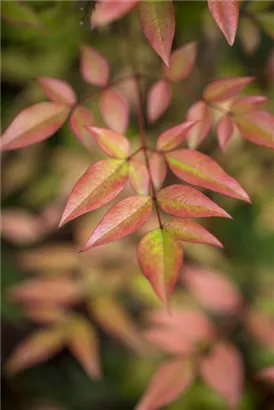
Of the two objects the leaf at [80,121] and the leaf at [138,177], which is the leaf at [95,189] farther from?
the leaf at [80,121]

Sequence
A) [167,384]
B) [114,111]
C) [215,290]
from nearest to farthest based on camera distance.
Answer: [114,111]
[167,384]
[215,290]

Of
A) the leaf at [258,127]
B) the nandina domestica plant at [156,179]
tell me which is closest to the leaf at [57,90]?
the nandina domestica plant at [156,179]

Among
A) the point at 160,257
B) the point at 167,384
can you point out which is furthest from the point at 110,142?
the point at 167,384

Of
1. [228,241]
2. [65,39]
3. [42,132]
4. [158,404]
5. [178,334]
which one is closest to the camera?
[42,132]

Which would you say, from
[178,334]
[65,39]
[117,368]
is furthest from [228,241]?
[65,39]

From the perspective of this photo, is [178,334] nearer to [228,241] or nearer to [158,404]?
[158,404]

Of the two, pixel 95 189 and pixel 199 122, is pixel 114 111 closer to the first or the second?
pixel 199 122
